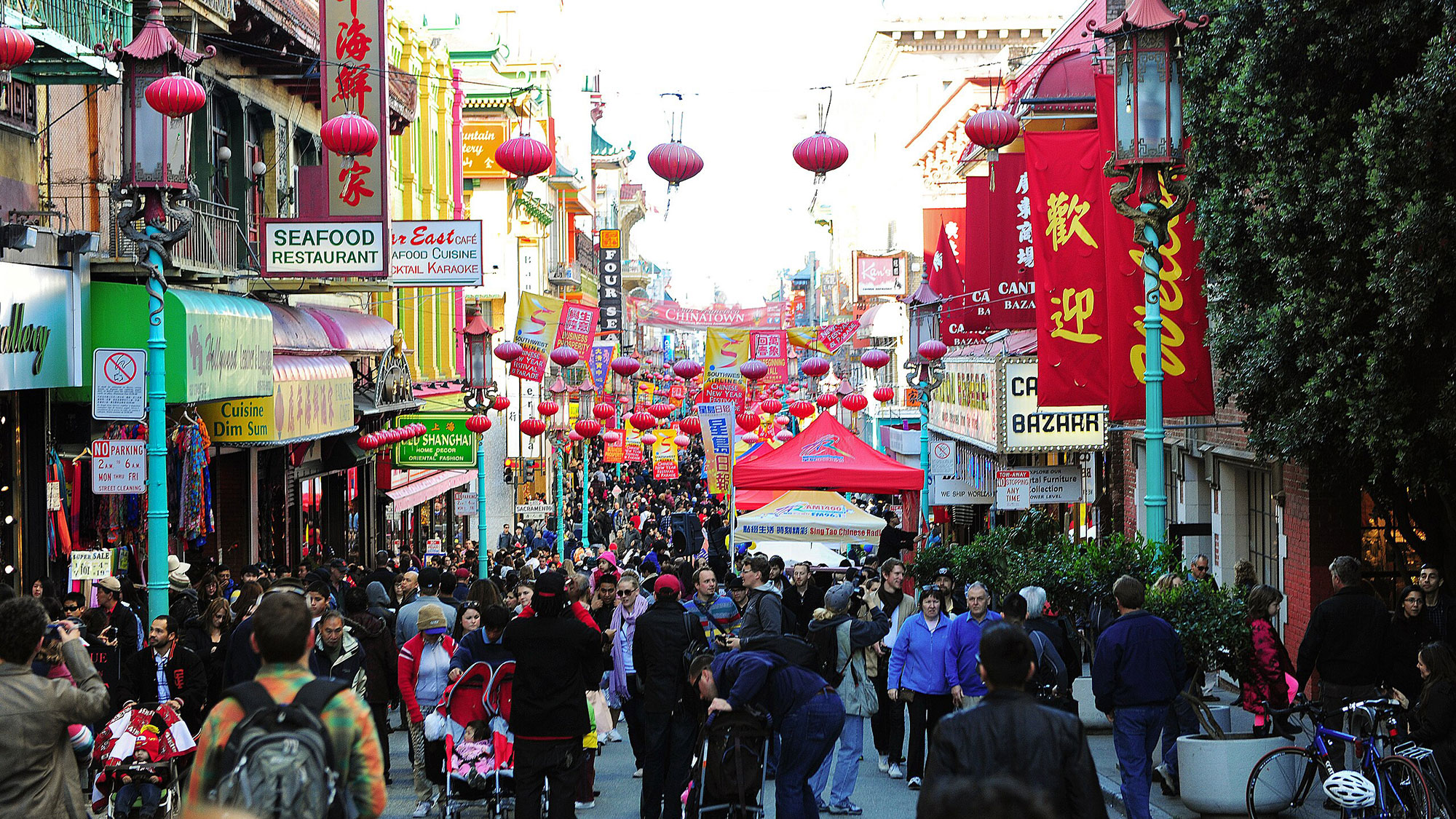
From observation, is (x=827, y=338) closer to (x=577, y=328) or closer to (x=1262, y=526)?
(x=577, y=328)

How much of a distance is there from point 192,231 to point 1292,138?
41.2 ft

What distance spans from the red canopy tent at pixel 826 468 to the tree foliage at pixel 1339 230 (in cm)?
911

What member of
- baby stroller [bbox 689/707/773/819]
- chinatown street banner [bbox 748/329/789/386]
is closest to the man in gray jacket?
baby stroller [bbox 689/707/773/819]

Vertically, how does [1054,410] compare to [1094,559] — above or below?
above

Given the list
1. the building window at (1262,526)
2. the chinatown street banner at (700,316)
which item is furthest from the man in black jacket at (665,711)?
the chinatown street banner at (700,316)

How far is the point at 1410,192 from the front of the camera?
991cm

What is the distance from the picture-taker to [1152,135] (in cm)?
1209

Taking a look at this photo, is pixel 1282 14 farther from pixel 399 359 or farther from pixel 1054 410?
pixel 399 359

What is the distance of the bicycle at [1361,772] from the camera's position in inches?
352

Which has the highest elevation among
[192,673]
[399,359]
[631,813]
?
[399,359]

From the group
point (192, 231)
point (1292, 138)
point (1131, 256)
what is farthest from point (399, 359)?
point (1292, 138)

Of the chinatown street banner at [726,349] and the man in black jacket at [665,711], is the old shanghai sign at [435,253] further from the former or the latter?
the chinatown street banner at [726,349]

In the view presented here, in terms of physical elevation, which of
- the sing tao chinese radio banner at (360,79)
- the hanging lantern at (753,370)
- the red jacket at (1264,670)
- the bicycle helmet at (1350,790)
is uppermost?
the sing tao chinese radio banner at (360,79)

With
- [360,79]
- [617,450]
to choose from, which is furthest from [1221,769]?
[617,450]
